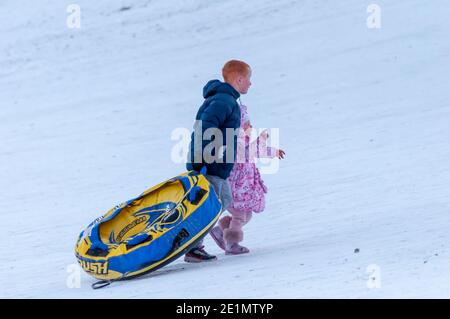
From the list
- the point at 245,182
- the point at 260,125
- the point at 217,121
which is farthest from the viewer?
the point at 260,125

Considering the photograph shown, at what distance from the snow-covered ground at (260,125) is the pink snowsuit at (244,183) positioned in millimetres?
243

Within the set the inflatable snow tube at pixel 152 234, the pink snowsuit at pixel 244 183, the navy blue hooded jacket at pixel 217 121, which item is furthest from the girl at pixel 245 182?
the inflatable snow tube at pixel 152 234

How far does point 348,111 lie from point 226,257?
20.4 ft

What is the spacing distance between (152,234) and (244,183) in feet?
3.25

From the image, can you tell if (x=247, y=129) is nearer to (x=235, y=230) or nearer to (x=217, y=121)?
(x=217, y=121)

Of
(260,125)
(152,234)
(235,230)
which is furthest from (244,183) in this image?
(260,125)

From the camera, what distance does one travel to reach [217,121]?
26.6 ft

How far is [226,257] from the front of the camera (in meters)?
8.69

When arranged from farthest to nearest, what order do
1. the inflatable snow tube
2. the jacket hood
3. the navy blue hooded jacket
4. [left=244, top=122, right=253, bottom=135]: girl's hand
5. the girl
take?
[left=244, top=122, right=253, bottom=135]: girl's hand, the girl, the jacket hood, the navy blue hooded jacket, the inflatable snow tube

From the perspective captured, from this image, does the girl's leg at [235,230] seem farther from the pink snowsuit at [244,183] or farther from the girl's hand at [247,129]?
the girl's hand at [247,129]

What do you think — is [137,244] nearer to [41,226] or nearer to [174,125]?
[41,226]

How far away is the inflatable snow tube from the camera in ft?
25.6

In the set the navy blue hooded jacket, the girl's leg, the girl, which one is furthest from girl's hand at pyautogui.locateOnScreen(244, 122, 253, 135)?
the girl's leg

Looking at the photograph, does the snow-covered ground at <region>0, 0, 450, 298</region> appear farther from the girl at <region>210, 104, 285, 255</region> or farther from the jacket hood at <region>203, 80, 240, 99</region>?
the jacket hood at <region>203, 80, 240, 99</region>
